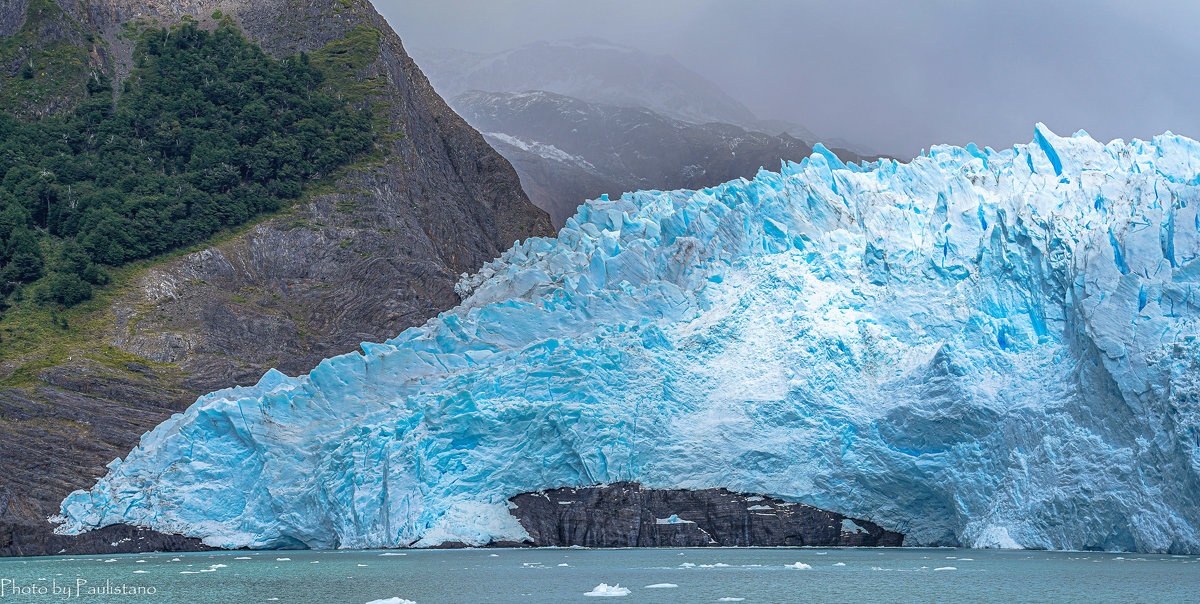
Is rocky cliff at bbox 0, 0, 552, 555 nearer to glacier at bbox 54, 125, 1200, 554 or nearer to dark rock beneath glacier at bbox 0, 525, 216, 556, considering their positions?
dark rock beneath glacier at bbox 0, 525, 216, 556

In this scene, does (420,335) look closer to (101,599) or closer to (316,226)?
(316,226)

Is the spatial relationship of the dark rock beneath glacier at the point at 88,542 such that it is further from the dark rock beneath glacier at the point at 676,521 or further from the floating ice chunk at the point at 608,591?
the floating ice chunk at the point at 608,591

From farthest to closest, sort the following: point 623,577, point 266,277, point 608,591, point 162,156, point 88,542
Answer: point 162,156
point 266,277
point 88,542
point 623,577
point 608,591

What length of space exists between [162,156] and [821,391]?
32.8 m

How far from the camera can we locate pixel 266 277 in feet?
149

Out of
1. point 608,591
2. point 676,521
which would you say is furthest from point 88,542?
point 608,591

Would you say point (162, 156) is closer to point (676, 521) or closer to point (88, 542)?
point (88, 542)

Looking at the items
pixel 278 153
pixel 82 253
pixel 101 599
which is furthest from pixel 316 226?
pixel 101 599

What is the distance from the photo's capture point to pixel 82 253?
4116 cm

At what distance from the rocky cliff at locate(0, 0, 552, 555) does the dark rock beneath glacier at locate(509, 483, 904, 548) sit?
996 cm

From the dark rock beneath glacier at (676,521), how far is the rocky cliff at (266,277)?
32.7 feet

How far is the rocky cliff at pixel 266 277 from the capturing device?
3297 cm

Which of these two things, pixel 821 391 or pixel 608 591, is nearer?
pixel 608 591

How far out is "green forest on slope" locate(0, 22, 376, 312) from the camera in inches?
1672
